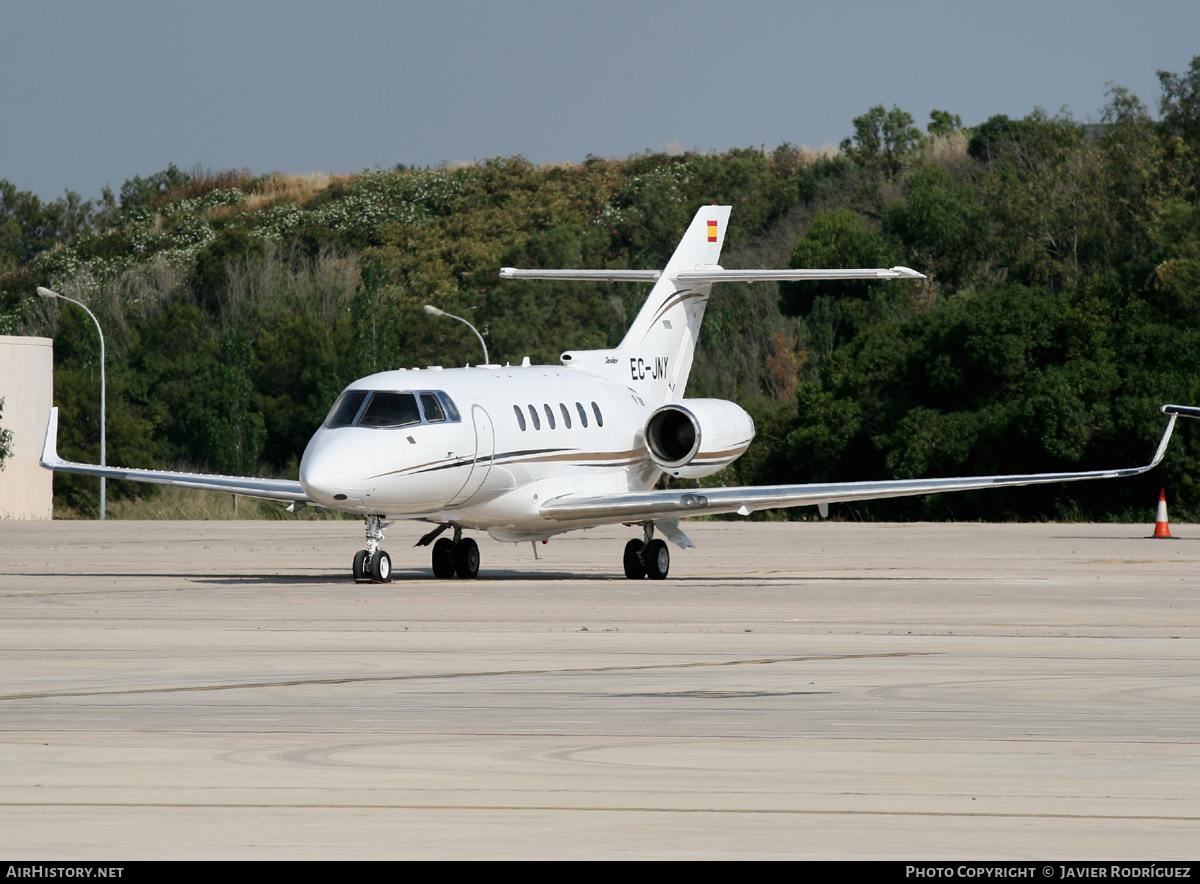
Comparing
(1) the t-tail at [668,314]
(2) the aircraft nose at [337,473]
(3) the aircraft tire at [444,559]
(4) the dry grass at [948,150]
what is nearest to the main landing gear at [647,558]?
(3) the aircraft tire at [444,559]

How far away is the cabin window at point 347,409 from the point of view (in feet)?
69.6

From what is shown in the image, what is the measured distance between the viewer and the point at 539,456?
23.3 metres

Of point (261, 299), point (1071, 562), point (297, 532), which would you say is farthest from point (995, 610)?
point (261, 299)

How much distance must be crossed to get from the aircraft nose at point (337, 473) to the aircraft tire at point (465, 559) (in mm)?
3129

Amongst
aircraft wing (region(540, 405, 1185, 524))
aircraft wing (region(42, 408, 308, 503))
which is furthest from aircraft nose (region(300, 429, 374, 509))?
aircraft wing (region(540, 405, 1185, 524))

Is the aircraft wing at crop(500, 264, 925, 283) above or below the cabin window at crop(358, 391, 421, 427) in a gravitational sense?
above

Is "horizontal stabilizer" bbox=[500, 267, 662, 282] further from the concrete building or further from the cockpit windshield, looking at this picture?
the concrete building

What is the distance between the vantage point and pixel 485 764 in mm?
7680

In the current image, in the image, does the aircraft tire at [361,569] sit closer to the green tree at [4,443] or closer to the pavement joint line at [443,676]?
the pavement joint line at [443,676]

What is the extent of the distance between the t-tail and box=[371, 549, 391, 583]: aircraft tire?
6.26 meters

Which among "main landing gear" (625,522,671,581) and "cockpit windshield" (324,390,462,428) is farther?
"main landing gear" (625,522,671,581)

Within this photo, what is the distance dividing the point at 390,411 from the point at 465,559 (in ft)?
9.64

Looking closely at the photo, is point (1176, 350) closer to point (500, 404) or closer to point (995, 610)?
point (500, 404)

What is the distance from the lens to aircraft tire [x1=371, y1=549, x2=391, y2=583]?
834 inches
